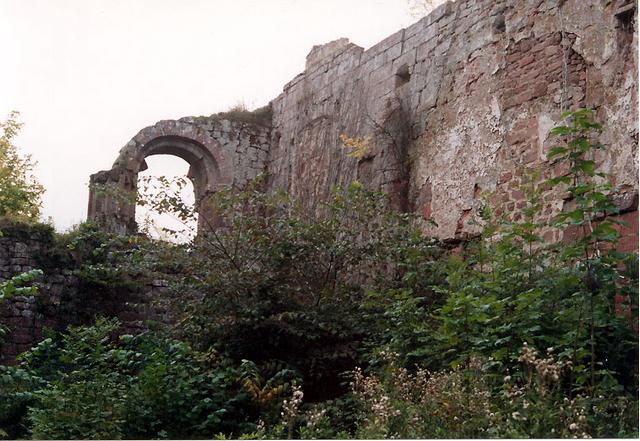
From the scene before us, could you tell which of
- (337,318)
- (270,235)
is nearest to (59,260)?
(270,235)

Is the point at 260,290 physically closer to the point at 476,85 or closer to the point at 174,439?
the point at 174,439

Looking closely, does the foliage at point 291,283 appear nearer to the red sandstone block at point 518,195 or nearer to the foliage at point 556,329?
the foliage at point 556,329

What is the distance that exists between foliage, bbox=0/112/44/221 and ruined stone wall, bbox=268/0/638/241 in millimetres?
5658


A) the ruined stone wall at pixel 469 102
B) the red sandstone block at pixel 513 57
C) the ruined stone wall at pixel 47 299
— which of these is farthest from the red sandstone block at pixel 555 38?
the ruined stone wall at pixel 47 299

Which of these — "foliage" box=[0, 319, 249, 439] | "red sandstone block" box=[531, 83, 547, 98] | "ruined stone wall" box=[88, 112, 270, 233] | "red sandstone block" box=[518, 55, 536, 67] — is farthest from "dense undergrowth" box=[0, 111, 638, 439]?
"ruined stone wall" box=[88, 112, 270, 233]

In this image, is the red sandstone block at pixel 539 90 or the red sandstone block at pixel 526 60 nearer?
the red sandstone block at pixel 539 90

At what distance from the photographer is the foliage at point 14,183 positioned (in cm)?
1586

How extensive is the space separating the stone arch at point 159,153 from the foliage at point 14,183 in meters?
2.73

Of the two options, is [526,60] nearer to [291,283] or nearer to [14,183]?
[291,283]

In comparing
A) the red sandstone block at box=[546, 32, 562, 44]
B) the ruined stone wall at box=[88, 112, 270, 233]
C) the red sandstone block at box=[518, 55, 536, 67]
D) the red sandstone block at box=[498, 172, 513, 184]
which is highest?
the ruined stone wall at box=[88, 112, 270, 233]

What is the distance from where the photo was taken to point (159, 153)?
14359mm

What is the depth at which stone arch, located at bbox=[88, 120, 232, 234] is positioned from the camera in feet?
43.3

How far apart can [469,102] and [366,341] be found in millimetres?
3391

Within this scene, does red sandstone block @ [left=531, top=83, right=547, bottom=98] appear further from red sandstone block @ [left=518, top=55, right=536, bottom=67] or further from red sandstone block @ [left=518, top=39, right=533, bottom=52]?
red sandstone block @ [left=518, top=39, right=533, bottom=52]
